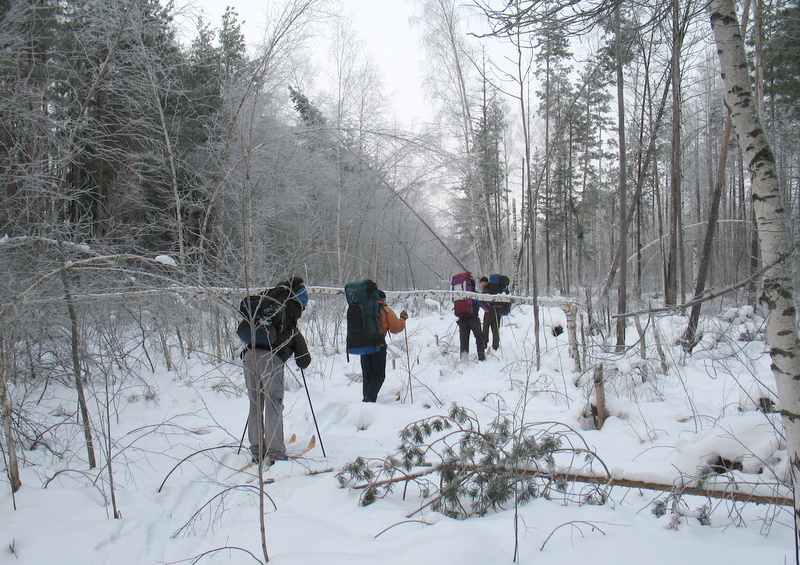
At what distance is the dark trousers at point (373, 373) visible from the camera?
6.29 metres

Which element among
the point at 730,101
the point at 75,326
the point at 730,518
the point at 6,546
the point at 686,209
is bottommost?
the point at 6,546

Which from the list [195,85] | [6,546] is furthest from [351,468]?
[195,85]

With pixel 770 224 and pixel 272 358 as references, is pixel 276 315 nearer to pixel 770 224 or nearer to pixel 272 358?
pixel 272 358

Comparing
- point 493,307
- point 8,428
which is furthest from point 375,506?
point 493,307

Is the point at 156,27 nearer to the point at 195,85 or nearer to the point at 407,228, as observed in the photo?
the point at 195,85

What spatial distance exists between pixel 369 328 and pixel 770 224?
4608mm

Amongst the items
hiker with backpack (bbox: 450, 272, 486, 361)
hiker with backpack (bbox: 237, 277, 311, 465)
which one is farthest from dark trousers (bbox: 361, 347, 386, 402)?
hiker with backpack (bbox: 450, 272, 486, 361)

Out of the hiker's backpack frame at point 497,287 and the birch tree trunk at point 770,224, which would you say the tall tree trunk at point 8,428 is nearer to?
the birch tree trunk at point 770,224

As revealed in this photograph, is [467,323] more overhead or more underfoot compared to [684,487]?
more overhead

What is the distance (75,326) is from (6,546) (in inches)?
60.5

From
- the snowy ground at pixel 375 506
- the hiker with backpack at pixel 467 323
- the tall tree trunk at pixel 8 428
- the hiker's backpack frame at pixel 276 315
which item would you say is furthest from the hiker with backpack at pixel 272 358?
the hiker with backpack at pixel 467 323

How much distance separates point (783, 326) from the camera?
7.18 ft

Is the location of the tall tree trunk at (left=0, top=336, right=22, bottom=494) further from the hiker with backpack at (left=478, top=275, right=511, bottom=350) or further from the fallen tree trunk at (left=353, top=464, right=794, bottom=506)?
the hiker with backpack at (left=478, top=275, right=511, bottom=350)

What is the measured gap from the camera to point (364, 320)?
6.21m
